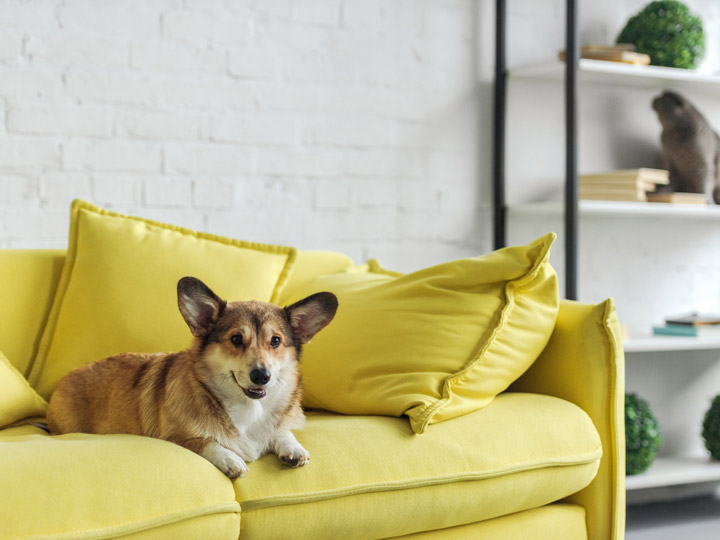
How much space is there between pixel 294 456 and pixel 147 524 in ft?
0.90

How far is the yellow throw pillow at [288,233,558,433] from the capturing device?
175cm

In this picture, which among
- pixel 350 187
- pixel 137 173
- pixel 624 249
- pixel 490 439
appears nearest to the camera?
pixel 490 439

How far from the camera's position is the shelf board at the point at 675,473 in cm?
281

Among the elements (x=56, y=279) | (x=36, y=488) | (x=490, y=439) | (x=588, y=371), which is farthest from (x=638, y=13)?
(x=36, y=488)

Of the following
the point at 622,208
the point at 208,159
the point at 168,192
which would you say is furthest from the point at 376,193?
the point at 622,208

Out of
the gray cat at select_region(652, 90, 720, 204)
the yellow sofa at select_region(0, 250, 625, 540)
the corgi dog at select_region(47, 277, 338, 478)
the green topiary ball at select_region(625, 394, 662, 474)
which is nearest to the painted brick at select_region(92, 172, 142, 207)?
the yellow sofa at select_region(0, 250, 625, 540)

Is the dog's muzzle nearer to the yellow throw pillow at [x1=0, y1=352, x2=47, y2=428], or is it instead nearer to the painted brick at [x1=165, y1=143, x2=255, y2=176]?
the yellow throw pillow at [x1=0, y1=352, x2=47, y2=428]

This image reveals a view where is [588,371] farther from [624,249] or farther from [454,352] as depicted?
[624,249]

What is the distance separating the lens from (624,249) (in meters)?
3.30

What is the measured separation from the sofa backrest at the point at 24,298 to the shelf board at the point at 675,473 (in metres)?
1.92

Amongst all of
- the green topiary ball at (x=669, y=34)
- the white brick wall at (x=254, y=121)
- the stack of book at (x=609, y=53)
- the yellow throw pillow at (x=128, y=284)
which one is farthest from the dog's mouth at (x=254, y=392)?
the green topiary ball at (x=669, y=34)

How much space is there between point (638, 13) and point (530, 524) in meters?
2.07

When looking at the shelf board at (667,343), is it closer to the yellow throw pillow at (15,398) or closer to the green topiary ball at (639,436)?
the green topiary ball at (639,436)

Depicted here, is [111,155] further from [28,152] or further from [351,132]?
[351,132]
